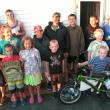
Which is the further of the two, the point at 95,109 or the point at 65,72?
the point at 65,72

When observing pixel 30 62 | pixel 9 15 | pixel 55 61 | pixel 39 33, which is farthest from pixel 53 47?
pixel 9 15

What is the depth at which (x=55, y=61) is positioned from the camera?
5.87 metres

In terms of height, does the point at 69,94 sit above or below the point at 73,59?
below

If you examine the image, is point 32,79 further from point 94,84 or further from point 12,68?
point 94,84

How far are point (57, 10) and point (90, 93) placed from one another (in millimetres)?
2159

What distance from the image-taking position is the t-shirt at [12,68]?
5.60 metres

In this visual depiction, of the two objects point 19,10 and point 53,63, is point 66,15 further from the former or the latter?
point 53,63

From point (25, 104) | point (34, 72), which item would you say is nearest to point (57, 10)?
point (34, 72)

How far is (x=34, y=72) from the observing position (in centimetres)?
577

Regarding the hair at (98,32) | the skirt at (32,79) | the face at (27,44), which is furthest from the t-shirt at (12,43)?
the hair at (98,32)

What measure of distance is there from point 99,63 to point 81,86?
589 mm

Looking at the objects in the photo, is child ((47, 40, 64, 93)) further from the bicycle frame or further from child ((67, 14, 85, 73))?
child ((67, 14, 85, 73))

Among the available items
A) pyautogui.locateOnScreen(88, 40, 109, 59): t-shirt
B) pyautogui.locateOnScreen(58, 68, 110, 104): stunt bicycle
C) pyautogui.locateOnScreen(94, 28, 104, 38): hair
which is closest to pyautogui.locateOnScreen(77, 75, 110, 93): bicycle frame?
pyautogui.locateOnScreen(58, 68, 110, 104): stunt bicycle

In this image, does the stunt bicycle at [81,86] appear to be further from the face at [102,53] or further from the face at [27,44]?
the face at [27,44]
